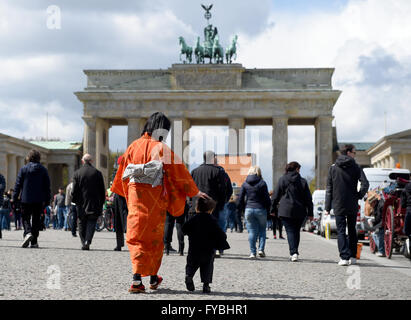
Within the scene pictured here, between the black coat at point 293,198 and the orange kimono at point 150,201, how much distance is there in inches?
217

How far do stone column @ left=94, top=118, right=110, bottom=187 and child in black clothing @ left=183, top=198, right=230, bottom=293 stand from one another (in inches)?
2200

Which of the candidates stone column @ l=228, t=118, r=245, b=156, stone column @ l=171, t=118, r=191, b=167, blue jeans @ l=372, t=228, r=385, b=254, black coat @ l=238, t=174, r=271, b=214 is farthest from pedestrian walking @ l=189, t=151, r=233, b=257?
stone column @ l=171, t=118, r=191, b=167

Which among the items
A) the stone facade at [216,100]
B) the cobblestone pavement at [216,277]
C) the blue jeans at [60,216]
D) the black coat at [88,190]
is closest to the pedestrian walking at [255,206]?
the cobblestone pavement at [216,277]

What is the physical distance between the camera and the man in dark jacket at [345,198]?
1191 cm

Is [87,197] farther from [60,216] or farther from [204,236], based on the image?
[60,216]

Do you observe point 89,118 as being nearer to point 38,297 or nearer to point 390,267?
point 390,267

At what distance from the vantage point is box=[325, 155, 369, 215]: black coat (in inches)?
469

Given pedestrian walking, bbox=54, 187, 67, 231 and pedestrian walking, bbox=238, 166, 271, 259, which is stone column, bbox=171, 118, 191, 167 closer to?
pedestrian walking, bbox=54, 187, 67, 231

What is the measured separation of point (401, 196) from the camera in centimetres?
1312

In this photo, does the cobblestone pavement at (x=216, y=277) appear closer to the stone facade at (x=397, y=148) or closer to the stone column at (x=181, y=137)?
the stone column at (x=181, y=137)

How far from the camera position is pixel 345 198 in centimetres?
1194

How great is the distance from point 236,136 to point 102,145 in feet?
42.0

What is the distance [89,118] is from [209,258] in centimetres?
5671
